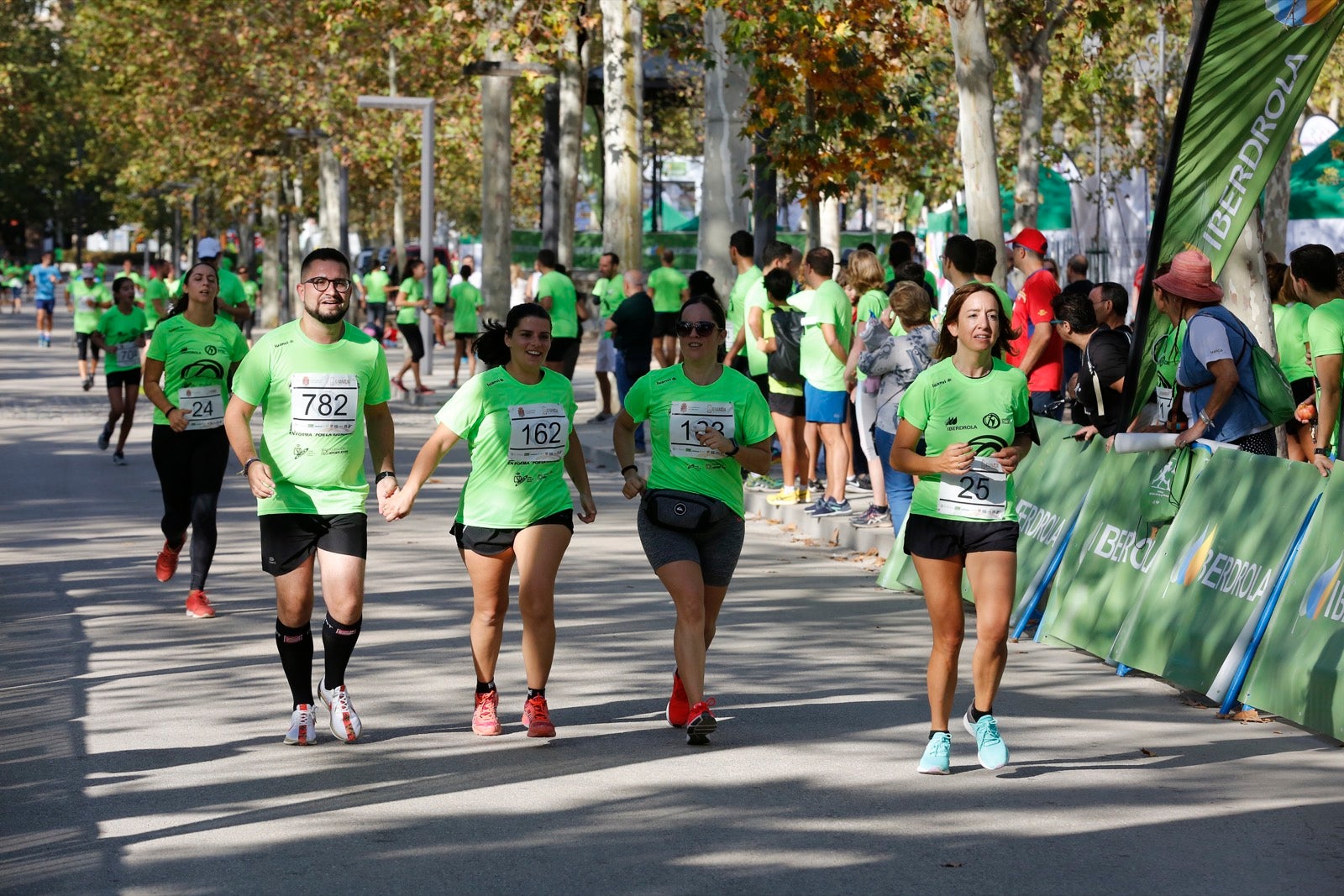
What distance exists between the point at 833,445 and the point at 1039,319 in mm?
1700

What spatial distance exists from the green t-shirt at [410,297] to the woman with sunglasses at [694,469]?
746 inches

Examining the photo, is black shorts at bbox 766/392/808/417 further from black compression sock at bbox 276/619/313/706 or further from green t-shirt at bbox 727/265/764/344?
black compression sock at bbox 276/619/313/706

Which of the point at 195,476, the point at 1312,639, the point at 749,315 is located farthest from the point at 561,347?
the point at 1312,639

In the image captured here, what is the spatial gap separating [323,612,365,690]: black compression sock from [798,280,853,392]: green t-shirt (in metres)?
6.62

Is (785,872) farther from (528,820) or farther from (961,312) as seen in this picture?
(961,312)

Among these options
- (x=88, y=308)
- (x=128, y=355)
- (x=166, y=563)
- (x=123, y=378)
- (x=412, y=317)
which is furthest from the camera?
(x=88, y=308)

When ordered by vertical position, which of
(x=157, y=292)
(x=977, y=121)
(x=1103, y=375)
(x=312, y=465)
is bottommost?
(x=312, y=465)

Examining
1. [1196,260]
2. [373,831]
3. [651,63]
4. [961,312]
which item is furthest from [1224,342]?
[651,63]

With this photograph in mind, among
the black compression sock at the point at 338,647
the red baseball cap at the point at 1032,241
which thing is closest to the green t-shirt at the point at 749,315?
the red baseball cap at the point at 1032,241

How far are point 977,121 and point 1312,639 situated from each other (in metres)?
8.38

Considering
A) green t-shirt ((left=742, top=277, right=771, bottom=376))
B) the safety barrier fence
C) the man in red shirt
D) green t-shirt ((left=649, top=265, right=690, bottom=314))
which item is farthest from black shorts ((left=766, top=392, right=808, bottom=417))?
green t-shirt ((left=649, top=265, right=690, bottom=314))

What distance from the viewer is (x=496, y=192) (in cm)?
2825

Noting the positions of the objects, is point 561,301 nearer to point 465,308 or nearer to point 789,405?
point 789,405

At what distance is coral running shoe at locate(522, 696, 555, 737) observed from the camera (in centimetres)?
748
